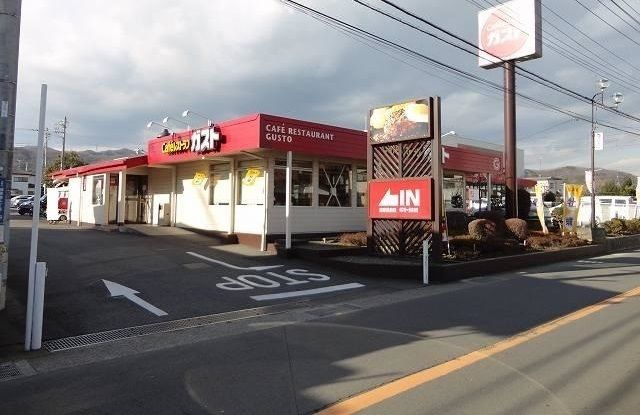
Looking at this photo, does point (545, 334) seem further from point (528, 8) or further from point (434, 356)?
point (528, 8)

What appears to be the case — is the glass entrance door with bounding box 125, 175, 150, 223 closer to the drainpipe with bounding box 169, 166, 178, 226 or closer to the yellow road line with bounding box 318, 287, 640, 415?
the drainpipe with bounding box 169, 166, 178, 226

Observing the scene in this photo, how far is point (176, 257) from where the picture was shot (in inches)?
556

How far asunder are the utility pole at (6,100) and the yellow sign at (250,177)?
33.9ft

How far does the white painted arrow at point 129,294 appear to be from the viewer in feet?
29.2

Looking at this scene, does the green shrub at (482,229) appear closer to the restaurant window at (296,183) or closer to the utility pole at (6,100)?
the restaurant window at (296,183)

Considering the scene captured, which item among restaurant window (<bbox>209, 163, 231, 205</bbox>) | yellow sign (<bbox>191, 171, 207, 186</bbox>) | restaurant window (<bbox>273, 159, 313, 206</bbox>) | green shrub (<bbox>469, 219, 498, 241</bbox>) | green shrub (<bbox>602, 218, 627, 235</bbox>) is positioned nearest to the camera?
restaurant window (<bbox>273, 159, 313, 206</bbox>)

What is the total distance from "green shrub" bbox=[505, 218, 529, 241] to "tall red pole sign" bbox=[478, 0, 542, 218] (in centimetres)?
261

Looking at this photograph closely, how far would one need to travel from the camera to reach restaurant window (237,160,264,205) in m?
17.6

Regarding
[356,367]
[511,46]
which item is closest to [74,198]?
[511,46]

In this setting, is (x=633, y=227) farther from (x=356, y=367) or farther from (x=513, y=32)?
(x=356, y=367)

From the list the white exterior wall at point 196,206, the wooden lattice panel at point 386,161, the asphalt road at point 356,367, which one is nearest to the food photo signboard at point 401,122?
the wooden lattice panel at point 386,161

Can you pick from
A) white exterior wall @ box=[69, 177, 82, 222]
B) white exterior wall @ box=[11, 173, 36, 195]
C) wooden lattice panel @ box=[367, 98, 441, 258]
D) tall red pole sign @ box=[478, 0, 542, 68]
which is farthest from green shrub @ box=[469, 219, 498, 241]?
white exterior wall @ box=[11, 173, 36, 195]

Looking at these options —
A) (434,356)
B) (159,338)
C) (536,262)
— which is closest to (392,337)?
(434,356)

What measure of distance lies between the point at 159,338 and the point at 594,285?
1051 centimetres
